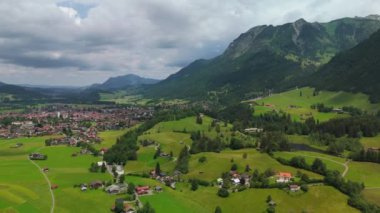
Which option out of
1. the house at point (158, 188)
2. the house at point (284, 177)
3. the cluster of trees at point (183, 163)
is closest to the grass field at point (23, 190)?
the house at point (158, 188)

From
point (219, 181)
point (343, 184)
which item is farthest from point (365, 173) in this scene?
point (219, 181)

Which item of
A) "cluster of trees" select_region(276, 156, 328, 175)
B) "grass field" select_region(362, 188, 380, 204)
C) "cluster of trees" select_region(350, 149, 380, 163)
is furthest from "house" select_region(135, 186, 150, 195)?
"cluster of trees" select_region(350, 149, 380, 163)

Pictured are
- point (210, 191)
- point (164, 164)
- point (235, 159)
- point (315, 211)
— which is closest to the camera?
point (315, 211)

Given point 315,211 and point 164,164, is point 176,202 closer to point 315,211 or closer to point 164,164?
point 315,211

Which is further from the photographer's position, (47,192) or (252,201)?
(47,192)

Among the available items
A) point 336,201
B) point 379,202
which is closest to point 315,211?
point 336,201

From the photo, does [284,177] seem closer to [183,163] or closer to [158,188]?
[158,188]

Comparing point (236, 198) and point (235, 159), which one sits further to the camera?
point (235, 159)

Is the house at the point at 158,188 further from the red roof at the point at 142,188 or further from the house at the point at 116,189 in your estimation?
the house at the point at 116,189

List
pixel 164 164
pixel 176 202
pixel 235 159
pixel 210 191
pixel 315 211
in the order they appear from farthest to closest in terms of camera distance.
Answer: pixel 164 164, pixel 235 159, pixel 210 191, pixel 176 202, pixel 315 211
